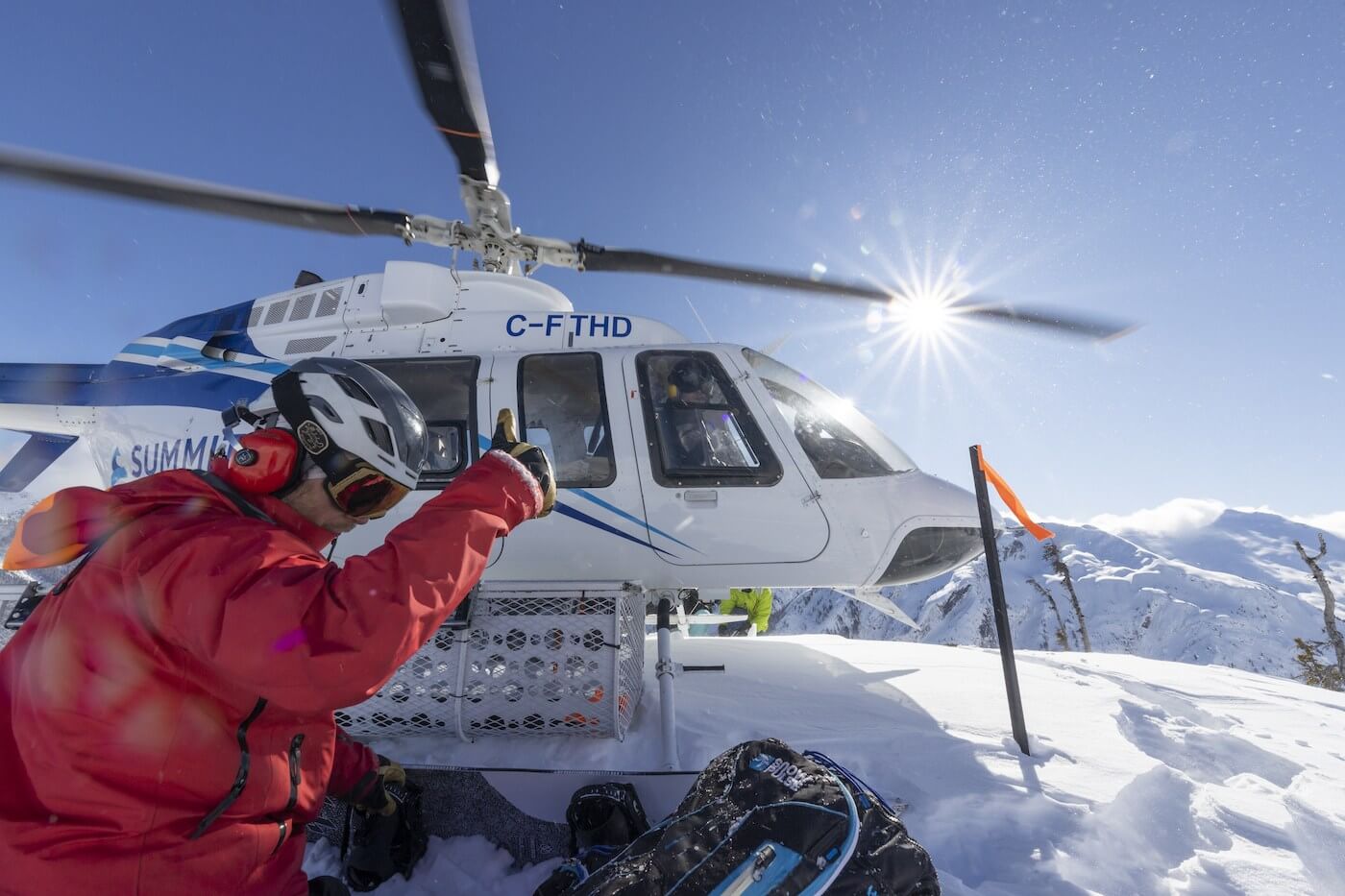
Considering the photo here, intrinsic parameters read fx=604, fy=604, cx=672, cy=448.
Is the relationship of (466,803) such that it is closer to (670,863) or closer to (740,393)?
(670,863)

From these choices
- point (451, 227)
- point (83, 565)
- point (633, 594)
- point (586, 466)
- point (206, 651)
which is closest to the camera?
point (206, 651)

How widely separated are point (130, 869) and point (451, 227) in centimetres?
434

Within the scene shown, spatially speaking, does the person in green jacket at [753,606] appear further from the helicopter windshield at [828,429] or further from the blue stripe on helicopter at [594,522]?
the blue stripe on helicopter at [594,522]

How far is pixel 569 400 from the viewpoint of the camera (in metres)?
4.61

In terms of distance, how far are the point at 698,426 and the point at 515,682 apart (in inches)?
82.6

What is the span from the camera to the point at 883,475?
165 inches

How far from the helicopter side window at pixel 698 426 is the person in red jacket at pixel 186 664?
8.48 feet

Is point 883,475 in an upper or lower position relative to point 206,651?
upper

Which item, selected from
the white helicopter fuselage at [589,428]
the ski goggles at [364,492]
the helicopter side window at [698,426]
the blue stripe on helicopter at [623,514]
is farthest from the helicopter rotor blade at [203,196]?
the ski goggles at [364,492]

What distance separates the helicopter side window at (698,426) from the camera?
412cm

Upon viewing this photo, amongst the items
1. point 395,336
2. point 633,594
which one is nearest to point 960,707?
point 633,594

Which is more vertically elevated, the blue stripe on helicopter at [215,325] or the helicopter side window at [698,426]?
the blue stripe on helicopter at [215,325]

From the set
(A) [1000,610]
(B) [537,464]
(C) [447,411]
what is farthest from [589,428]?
(A) [1000,610]

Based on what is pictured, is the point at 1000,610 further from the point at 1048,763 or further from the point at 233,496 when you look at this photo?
the point at 233,496
